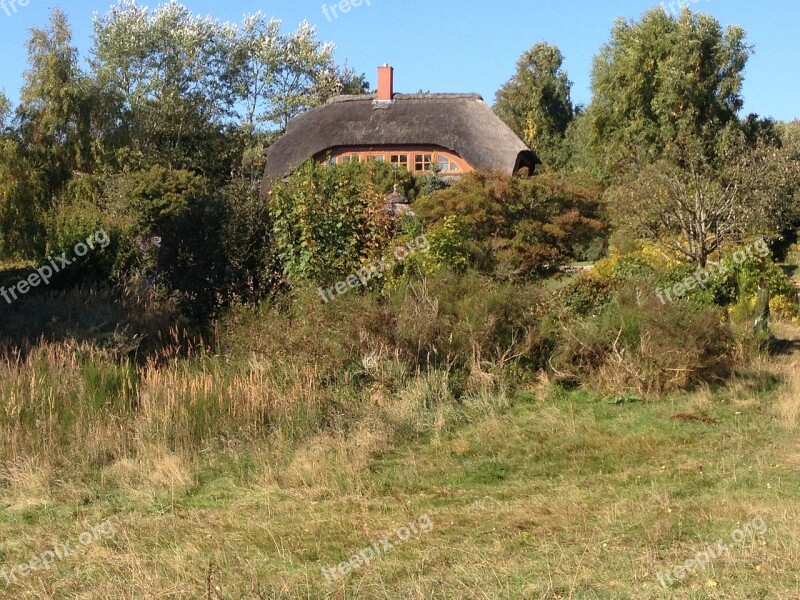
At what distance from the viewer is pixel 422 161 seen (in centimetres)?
3544

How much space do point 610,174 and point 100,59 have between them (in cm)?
2322

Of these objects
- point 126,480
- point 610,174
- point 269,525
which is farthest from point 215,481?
point 610,174

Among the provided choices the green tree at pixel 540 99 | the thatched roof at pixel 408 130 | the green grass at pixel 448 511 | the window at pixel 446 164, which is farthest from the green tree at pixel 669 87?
the green grass at pixel 448 511

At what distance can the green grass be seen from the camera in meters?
4.82

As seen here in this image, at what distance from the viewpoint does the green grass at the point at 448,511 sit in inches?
190

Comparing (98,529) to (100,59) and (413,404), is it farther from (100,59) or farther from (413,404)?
(100,59)

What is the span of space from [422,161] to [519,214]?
21.3m

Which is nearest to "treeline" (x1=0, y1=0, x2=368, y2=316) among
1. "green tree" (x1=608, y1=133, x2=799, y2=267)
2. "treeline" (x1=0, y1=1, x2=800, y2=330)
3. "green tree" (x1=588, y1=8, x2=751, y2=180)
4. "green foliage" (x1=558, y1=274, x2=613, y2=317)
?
"treeline" (x1=0, y1=1, x2=800, y2=330)

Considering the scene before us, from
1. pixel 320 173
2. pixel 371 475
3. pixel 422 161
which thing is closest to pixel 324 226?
pixel 320 173

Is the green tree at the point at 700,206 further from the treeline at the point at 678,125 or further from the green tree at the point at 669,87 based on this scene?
the green tree at the point at 669,87

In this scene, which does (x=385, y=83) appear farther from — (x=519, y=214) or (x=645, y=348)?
(x=645, y=348)

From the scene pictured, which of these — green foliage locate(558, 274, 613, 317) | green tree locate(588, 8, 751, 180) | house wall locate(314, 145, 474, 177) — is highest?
green tree locate(588, 8, 751, 180)

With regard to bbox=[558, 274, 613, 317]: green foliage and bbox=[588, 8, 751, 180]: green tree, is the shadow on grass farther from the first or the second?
bbox=[588, 8, 751, 180]: green tree

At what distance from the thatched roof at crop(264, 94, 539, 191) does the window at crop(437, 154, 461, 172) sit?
786 mm
